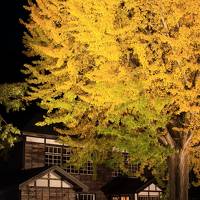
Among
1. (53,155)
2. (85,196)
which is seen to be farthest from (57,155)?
(85,196)

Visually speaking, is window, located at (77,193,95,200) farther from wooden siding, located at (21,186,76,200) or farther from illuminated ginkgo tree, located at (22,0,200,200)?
illuminated ginkgo tree, located at (22,0,200,200)

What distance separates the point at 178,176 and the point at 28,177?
37.5 feet

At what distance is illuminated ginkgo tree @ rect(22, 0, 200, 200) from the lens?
47.5ft

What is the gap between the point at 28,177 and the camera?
26.5m

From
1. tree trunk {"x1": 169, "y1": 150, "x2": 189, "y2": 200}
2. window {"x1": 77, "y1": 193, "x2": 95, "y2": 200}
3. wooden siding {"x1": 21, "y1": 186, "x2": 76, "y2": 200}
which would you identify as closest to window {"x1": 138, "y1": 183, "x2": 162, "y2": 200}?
window {"x1": 77, "y1": 193, "x2": 95, "y2": 200}

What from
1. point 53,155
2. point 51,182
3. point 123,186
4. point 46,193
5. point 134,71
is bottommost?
point 46,193

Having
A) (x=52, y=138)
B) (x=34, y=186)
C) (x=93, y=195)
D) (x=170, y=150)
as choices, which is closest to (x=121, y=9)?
(x=170, y=150)

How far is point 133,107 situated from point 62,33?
142 inches

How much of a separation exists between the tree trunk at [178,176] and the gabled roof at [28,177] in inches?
428

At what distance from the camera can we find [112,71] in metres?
15.0

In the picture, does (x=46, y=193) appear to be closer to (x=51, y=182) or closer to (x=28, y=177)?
(x=51, y=182)

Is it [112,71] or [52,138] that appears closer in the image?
[112,71]

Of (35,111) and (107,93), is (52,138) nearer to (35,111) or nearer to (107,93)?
(35,111)

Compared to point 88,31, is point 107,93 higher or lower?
lower
